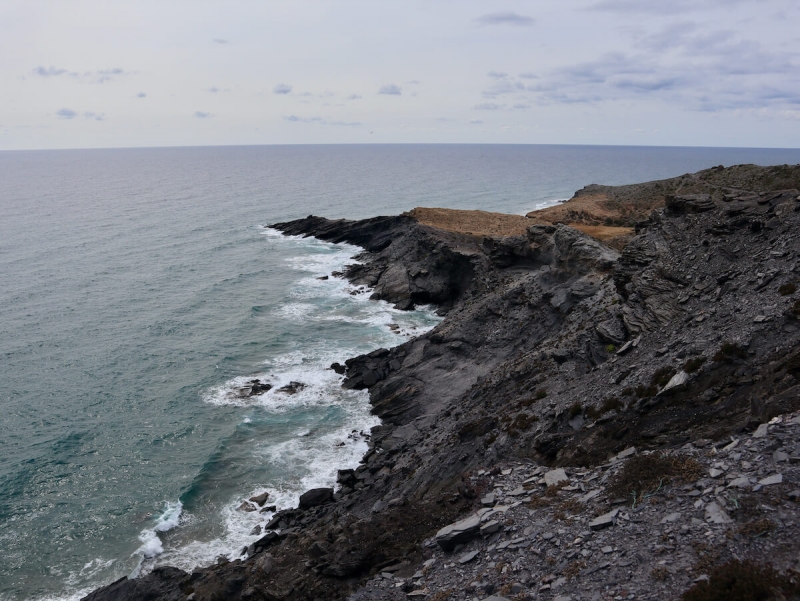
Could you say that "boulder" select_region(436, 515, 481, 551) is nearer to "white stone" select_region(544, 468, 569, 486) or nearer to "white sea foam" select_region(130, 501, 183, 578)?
"white stone" select_region(544, 468, 569, 486)

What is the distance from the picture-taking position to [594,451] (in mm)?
20344

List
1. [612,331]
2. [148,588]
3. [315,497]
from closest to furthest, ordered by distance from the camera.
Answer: [148,588] < [612,331] < [315,497]

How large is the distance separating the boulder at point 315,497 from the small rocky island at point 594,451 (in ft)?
0.37

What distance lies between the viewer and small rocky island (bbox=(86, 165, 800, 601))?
45.6 ft

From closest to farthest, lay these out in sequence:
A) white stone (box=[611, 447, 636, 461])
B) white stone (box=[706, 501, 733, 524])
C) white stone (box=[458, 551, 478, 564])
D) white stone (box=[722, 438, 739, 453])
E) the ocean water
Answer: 1. white stone (box=[706, 501, 733, 524])
2. white stone (box=[722, 438, 739, 453])
3. white stone (box=[458, 551, 478, 564])
4. white stone (box=[611, 447, 636, 461])
5. the ocean water

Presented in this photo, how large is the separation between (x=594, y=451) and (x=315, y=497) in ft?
52.8

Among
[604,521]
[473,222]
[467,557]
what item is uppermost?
[473,222]

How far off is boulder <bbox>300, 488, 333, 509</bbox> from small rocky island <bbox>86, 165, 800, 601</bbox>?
0.37 feet

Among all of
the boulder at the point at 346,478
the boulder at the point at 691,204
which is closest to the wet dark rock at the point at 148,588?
the boulder at the point at 346,478

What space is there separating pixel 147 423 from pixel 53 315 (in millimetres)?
27335

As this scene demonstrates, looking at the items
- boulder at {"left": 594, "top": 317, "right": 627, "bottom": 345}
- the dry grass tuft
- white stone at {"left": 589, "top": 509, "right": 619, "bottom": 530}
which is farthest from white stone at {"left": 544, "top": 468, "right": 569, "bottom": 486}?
boulder at {"left": 594, "top": 317, "right": 627, "bottom": 345}

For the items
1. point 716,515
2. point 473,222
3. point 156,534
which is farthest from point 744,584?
point 473,222

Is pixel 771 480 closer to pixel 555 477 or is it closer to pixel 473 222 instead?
pixel 555 477

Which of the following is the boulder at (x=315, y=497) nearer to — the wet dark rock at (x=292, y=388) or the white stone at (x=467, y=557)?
the wet dark rock at (x=292, y=388)
